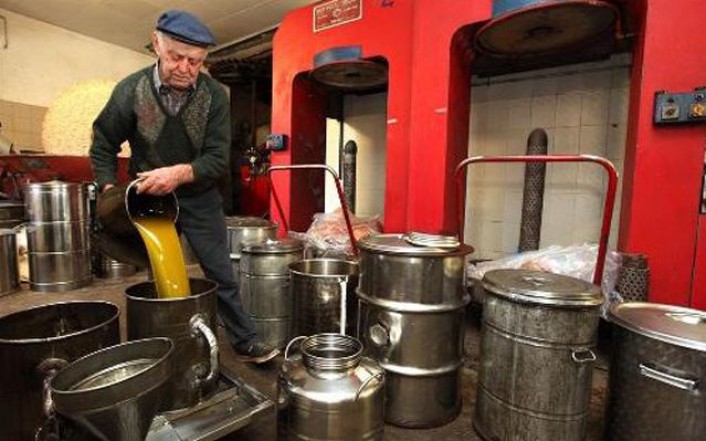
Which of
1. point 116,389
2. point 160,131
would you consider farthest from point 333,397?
point 160,131

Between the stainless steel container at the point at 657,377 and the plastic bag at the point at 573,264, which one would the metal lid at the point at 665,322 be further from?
the plastic bag at the point at 573,264

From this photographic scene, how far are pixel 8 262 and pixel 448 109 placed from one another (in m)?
3.79

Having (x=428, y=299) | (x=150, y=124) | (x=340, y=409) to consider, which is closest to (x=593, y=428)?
(x=428, y=299)

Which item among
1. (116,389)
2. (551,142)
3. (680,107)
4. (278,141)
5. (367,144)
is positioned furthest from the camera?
(367,144)

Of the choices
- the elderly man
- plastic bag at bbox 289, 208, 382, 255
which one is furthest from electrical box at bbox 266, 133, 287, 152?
the elderly man

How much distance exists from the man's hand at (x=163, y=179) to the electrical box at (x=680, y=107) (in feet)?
7.05

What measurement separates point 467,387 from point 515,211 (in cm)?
180

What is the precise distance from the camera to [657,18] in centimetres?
180

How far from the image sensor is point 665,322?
1.29 meters

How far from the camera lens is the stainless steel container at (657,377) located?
116cm

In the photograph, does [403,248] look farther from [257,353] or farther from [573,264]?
[573,264]

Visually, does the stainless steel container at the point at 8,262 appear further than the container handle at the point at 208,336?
Yes

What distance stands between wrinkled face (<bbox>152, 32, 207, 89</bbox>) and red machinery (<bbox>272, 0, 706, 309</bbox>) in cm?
138

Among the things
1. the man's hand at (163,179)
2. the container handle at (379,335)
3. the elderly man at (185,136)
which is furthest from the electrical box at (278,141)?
the container handle at (379,335)
